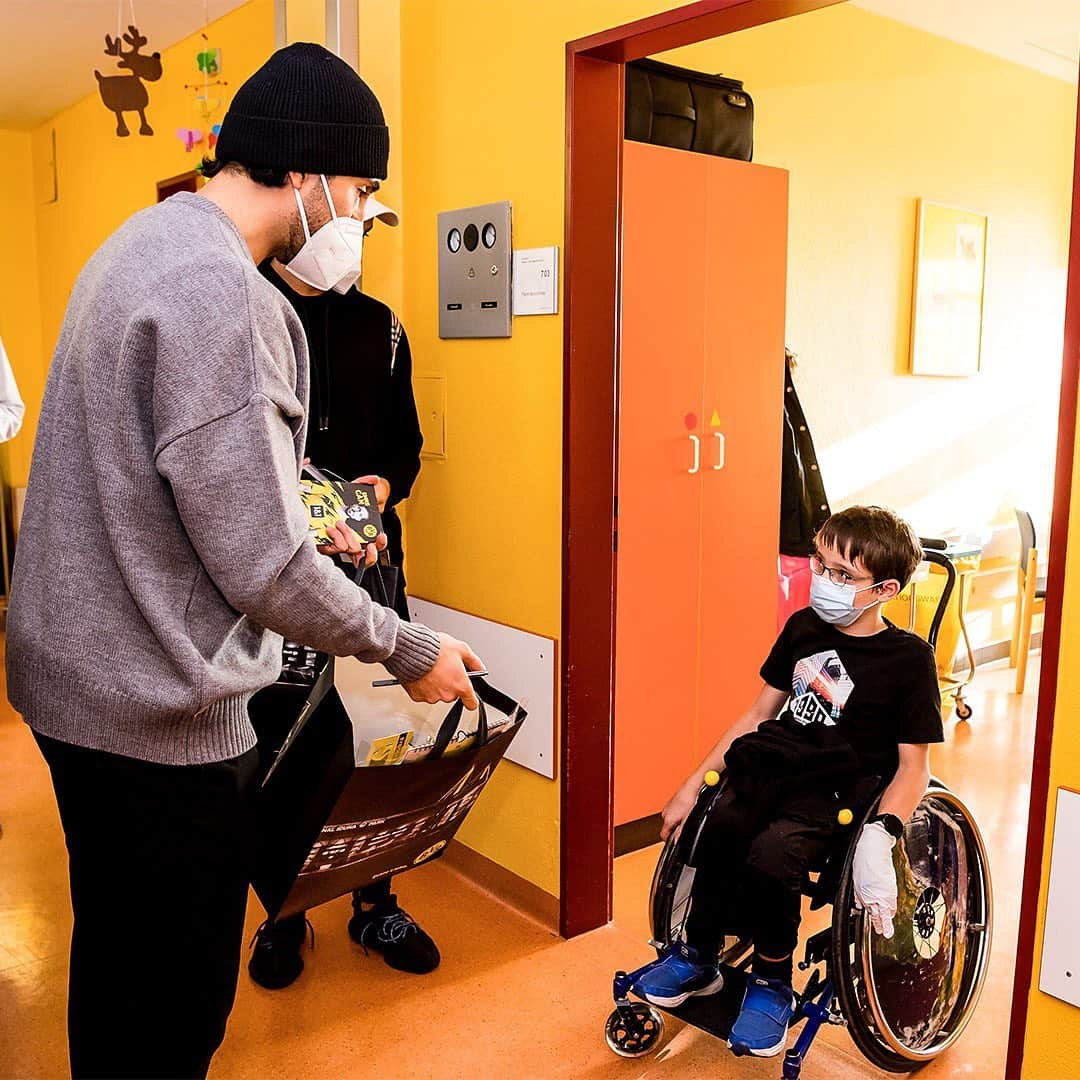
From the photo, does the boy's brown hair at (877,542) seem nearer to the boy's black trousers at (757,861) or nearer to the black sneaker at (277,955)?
the boy's black trousers at (757,861)

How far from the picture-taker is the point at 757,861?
5.99ft

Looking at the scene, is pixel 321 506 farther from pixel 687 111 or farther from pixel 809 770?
pixel 687 111

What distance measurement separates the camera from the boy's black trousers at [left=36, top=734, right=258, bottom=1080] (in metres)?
1.31

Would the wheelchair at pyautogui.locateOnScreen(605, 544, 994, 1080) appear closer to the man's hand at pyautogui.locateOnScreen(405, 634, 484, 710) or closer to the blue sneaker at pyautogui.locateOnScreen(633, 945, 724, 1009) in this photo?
the blue sneaker at pyautogui.locateOnScreen(633, 945, 724, 1009)

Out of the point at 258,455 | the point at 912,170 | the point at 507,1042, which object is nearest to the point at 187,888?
the point at 258,455

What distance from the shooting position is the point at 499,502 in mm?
2654

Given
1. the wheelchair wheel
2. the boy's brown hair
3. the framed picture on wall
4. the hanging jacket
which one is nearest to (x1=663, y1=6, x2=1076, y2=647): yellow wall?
the framed picture on wall

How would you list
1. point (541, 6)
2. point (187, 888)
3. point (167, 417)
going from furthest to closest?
point (541, 6)
point (187, 888)
point (167, 417)

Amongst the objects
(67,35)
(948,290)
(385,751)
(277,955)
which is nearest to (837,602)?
(385,751)

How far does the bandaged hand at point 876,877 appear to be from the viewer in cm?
173

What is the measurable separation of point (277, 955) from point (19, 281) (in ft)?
→ 14.7

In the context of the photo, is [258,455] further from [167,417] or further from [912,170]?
[912,170]

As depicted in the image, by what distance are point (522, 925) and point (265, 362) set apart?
5.79 feet

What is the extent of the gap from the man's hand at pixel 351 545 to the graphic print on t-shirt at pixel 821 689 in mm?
782
